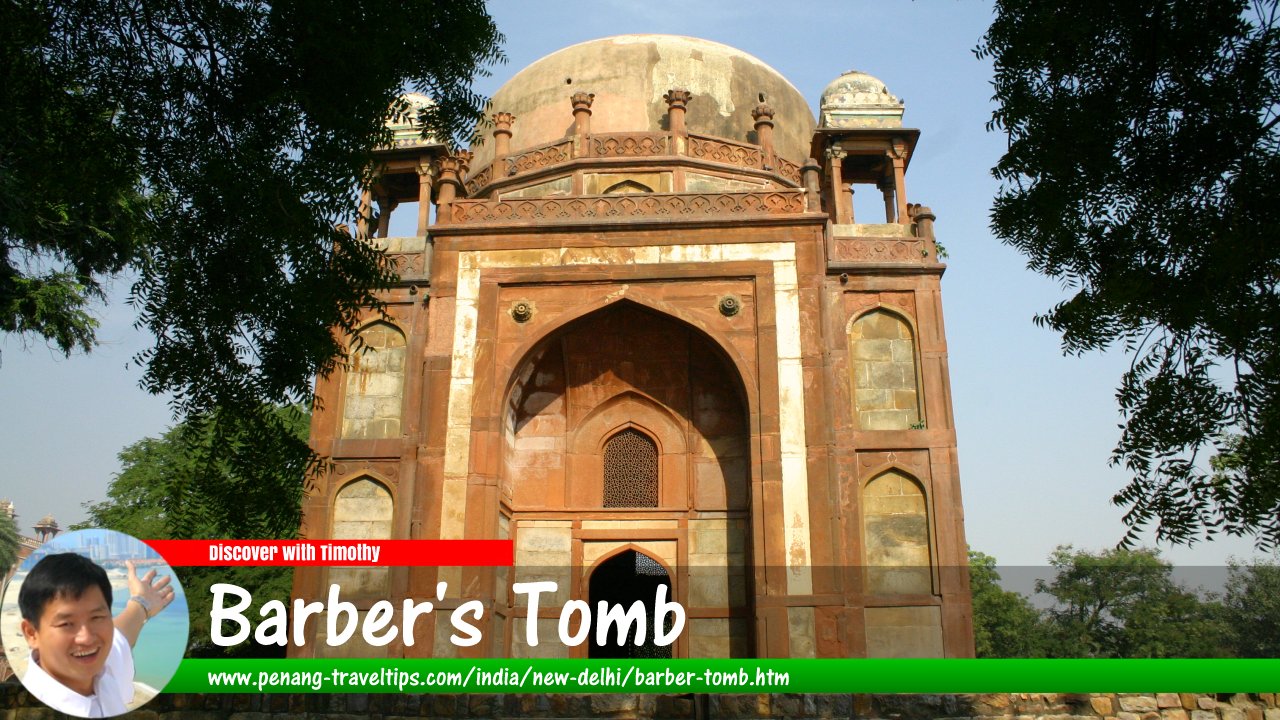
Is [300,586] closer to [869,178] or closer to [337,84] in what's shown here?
[337,84]

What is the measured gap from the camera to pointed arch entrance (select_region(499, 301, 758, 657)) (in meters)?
14.2

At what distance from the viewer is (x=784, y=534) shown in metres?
13.1

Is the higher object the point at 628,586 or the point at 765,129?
the point at 765,129

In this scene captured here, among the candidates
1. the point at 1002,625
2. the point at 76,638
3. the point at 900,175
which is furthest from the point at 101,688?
the point at 1002,625

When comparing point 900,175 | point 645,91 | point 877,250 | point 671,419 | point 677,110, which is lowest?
point 671,419

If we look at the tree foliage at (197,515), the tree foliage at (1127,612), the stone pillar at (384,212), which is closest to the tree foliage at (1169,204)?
the tree foliage at (197,515)

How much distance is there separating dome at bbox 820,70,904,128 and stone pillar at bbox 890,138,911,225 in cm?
36

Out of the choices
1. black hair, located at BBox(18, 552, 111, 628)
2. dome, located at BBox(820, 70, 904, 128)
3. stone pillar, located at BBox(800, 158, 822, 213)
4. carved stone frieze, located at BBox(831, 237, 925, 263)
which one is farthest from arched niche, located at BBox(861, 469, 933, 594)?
black hair, located at BBox(18, 552, 111, 628)

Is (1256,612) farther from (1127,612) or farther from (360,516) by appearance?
(360,516)

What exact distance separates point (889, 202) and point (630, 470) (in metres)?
6.58

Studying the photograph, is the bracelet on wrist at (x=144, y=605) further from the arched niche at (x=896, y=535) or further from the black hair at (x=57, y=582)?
the arched niche at (x=896, y=535)

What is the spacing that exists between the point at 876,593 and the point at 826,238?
506 cm

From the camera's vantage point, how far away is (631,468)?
15.1m

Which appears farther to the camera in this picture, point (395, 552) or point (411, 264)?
point (411, 264)
